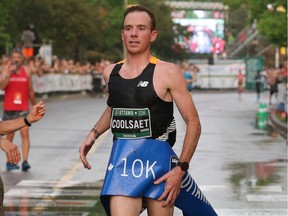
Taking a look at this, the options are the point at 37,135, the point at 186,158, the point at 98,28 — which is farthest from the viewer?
the point at 98,28

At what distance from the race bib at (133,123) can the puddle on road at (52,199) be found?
16.3 ft

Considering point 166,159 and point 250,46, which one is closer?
point 166,159

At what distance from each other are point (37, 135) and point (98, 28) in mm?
49456

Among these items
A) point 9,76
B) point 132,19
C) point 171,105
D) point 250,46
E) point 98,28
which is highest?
point 132,19

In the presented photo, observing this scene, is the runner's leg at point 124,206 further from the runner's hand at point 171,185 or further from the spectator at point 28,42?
the spectator at point 28,42

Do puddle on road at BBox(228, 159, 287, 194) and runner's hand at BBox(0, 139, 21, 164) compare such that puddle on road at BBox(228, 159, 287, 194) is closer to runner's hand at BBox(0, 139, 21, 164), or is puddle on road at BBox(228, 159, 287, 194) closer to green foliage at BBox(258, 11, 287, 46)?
runner's hand at BBox(0, 139, 21, 164)

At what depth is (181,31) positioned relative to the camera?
105625mm

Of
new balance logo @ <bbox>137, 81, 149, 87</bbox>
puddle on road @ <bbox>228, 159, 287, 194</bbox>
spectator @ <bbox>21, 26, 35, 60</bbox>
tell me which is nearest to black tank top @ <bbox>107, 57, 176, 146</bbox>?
new balance logo @ <bbox>137, 81, 149, 87</bbox>

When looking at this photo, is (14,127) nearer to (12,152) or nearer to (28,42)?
(12,152)

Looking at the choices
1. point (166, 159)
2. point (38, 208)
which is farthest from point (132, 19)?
point (38, 208)

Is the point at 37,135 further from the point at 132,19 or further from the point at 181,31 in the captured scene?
the point at 181,31

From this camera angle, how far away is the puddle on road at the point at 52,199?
12.2 meters

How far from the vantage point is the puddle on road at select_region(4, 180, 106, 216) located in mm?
→ 12195

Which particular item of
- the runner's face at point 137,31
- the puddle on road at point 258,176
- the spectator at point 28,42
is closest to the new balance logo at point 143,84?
the runner's face at point 137,31
